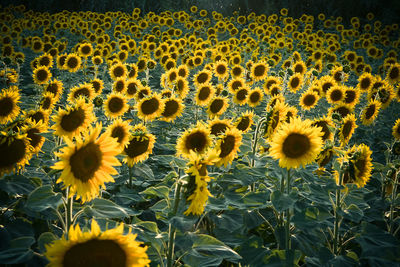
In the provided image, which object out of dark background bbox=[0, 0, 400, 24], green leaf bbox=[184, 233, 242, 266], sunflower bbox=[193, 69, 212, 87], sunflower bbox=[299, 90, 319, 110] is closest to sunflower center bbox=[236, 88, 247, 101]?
sunflower bbox=[193, 69, 212, 87]

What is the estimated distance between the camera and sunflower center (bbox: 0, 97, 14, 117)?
3258mm

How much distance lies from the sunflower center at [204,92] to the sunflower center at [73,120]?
9.04 ft

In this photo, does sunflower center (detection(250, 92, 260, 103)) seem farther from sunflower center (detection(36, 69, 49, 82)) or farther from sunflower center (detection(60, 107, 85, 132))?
sunflower center (detection(36, 69, 49, 82))

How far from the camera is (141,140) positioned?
9.03 ft

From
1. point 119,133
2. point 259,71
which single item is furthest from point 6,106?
point 259,71

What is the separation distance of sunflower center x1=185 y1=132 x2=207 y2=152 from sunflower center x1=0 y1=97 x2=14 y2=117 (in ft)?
6.62

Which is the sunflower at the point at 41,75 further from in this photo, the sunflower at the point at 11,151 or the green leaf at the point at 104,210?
the green leaf at the point at 104,210

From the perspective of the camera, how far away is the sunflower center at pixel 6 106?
326cm

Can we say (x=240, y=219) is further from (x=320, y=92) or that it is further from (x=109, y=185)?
(x=320, y=92)

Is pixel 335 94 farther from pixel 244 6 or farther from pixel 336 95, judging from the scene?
pixel 244 6

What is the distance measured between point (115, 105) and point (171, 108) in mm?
760

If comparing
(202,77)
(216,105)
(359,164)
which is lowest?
(359,164)

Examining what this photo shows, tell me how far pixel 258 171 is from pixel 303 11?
20.5m

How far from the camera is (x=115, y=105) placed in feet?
13.9
